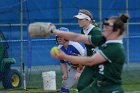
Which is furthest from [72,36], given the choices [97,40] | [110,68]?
[110,68]

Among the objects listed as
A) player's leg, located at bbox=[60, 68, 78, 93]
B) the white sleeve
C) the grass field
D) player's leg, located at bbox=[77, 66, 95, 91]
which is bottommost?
the grass field

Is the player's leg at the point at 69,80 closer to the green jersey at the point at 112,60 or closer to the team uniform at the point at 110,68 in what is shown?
the team uniform at the point at 110,68

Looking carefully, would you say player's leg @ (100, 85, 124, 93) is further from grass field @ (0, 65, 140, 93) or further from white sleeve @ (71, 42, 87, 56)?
grass field @ (0, 65, 140, 93)

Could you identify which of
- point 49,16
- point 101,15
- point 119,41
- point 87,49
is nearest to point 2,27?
point 49,16

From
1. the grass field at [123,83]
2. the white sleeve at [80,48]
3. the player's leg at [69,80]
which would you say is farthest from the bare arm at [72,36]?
the grass field at [123,83]

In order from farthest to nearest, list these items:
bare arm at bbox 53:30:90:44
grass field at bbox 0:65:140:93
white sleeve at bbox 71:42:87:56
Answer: grass field at bbox 0:65:140:93, white sleeve at bbox 71:42:87:56, bare arm at bbox 53:30:90:44

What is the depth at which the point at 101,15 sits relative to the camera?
75.1 ft

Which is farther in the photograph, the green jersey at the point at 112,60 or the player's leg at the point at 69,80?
the player's leg at the point at 69,80

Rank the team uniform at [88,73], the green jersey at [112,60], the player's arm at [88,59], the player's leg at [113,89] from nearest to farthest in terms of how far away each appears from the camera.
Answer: the player's arm at [88,59]
the green jersey at [112,60]
the player's leg at [113,89]
the team uniform at [88,73]

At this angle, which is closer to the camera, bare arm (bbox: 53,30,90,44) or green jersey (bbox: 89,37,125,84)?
green jersey (bbox: 89,37,125,84)

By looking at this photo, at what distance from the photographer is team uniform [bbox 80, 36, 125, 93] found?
23.9 feet

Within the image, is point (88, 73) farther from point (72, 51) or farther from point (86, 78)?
point (72, 51)

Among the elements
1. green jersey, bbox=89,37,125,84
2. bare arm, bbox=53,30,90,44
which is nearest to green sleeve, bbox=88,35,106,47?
bare arm, bbox=53,30,90,44

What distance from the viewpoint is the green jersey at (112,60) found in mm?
7254
